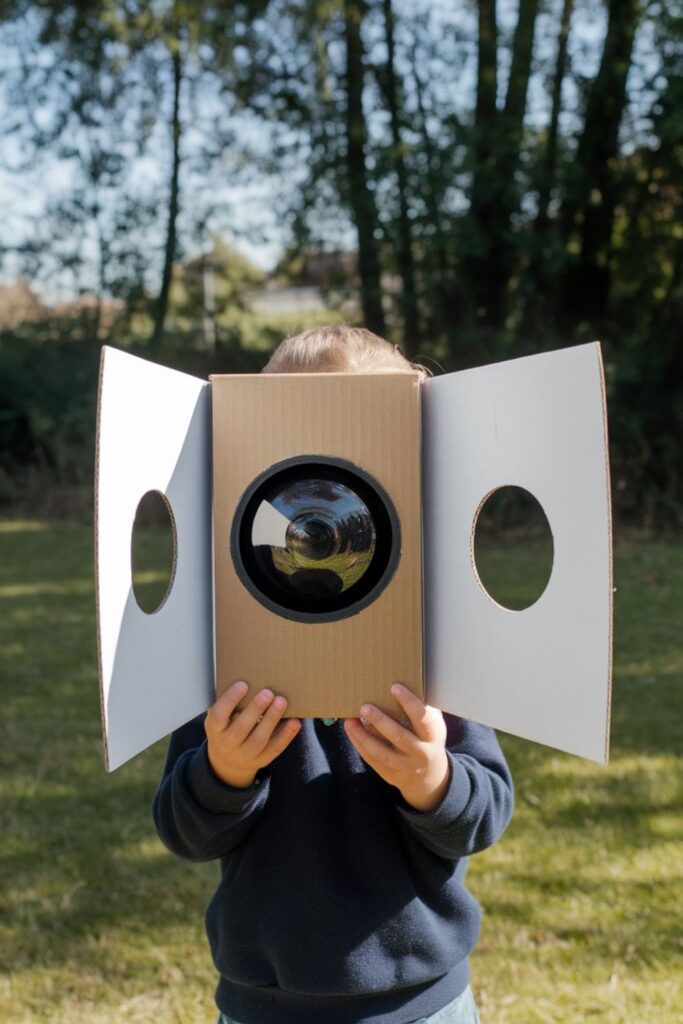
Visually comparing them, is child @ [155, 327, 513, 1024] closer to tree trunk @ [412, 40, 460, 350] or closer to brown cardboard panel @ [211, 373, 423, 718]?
brown cardboard panel @ [211, 373, 423, 718]

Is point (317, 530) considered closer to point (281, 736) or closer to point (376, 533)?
point (376, 533)

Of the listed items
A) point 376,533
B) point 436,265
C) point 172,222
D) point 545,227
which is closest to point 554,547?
point 376,533

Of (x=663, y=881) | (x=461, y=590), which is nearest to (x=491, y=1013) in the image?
(x=663, y=881)

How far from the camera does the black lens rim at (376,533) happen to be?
1153 mm

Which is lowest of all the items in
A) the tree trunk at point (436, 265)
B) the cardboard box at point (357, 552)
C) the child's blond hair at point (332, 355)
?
the cardboard box at point (357, 552)

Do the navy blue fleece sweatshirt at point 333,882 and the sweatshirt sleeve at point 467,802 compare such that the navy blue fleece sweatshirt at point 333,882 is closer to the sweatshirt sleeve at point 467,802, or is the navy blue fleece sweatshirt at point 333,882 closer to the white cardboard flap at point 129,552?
the sweatshirt sleeve at point 467,802

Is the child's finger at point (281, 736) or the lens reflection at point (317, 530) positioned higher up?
the lens reflection at point (317, 530)

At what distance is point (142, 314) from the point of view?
1219 cm

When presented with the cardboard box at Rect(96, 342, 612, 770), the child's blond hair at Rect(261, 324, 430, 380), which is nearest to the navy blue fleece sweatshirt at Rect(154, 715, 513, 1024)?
the cardboard box at Rect(96, 342, 612, 770)

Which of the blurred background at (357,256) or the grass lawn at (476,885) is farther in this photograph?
the blurred background at (357,256)

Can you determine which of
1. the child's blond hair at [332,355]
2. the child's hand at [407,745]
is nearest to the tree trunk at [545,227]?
the child's blond hair at [332,355]

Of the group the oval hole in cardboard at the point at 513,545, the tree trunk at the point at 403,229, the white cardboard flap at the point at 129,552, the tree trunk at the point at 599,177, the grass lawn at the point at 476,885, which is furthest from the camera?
the tree trunk at the point at 403,229

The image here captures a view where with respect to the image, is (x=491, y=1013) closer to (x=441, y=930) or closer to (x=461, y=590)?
(x=441, y=930)

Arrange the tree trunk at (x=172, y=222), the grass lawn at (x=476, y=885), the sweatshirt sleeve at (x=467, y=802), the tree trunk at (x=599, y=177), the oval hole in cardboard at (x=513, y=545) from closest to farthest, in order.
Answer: the sweatshirt sleeve at (x=467, y=802) → the grass lawn at (x=476, y=885) → the oval hole in cardboard at (x=513, y=545) → the tree trunk at (x=599, y=177) → the tree trunk at (x=172, y=222)
